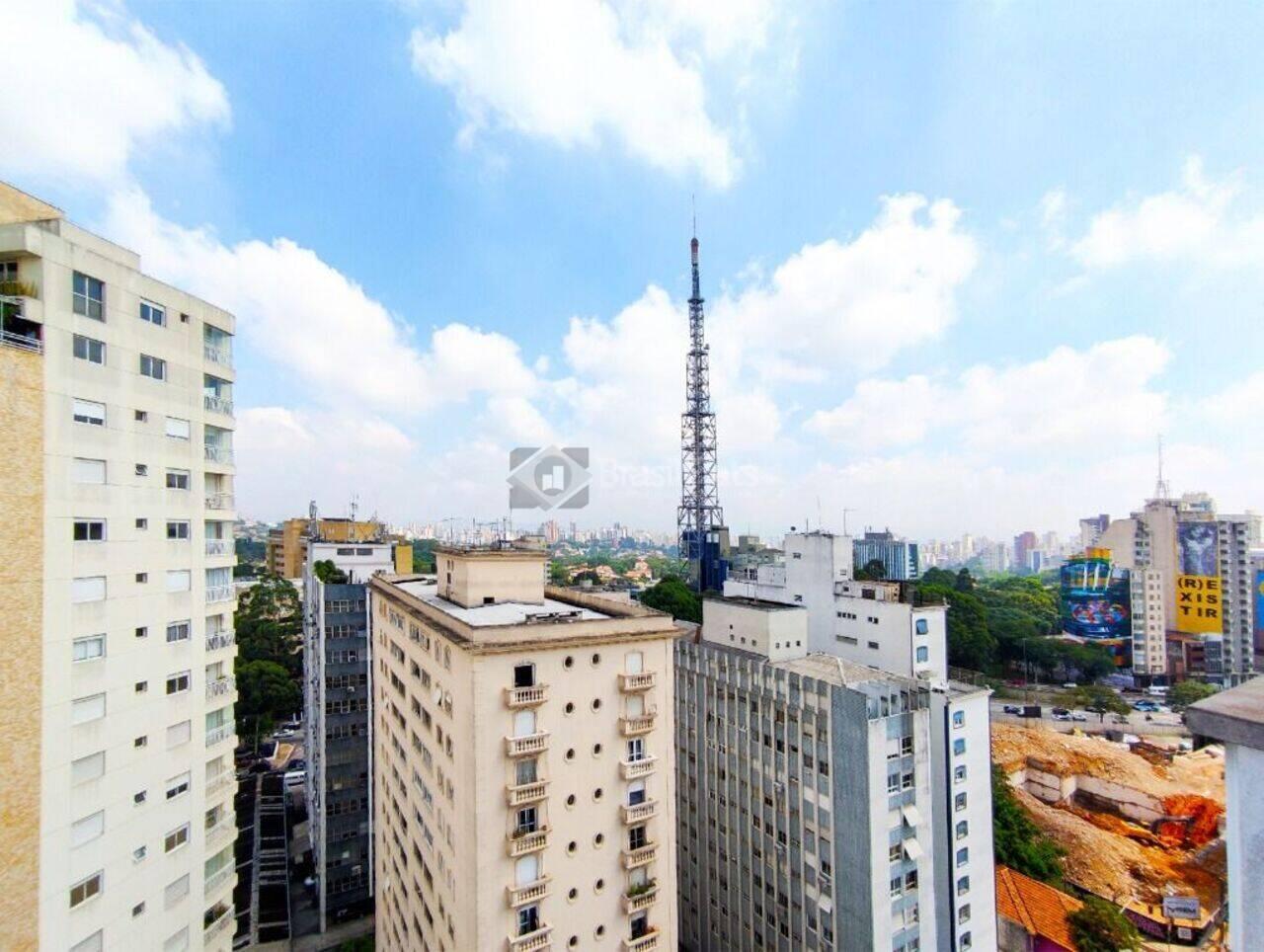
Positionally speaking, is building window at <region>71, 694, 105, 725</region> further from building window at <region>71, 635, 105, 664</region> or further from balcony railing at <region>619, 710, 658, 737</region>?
balcony railing at <region>619, 710, 658, 737</region>

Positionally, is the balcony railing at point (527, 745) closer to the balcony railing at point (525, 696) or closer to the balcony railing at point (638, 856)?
the balcony railing at point (525, 696)

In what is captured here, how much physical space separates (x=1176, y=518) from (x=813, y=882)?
8272 cm

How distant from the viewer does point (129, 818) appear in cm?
1297

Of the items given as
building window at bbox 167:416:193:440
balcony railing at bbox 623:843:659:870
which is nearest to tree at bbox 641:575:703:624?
balcony railing at bbox 623:843:659:870

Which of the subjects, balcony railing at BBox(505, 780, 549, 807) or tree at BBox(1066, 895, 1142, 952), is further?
tree at BBox(1066, 895, 1142, 952)

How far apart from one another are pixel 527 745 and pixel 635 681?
3260 mm

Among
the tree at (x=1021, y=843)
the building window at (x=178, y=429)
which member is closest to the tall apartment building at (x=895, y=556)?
the tree at (x=1021, y=843)

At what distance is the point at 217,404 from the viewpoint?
15562mm

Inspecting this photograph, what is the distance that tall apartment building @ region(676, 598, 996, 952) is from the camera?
19578mm

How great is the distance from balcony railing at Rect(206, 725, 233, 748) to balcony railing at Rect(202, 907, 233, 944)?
447 centimetres

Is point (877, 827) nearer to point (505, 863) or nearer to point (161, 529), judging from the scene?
point (505, 863)

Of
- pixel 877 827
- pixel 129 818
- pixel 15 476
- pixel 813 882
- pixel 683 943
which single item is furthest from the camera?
pixel 683 943

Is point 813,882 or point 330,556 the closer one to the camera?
point 813,882

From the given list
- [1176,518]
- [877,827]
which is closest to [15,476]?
[877,827]
